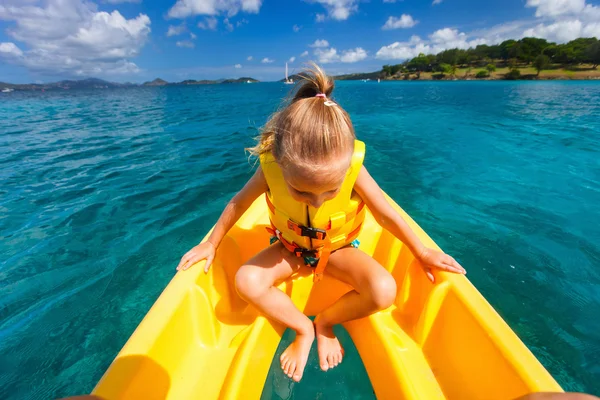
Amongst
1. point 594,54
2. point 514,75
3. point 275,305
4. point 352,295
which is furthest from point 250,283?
point 594,54

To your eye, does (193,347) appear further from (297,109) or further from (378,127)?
(378,127)

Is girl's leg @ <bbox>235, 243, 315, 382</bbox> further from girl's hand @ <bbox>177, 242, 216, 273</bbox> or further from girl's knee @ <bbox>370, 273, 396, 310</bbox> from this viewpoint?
girl's knee @ <bbox>370, 273, 396, 310</bbox>

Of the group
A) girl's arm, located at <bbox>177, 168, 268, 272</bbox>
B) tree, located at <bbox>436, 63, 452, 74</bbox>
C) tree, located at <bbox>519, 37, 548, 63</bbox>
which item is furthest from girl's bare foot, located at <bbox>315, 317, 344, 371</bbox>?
tree, located at <bbox>436, 63, 452, 74</bbox>

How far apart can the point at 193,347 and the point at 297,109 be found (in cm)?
133

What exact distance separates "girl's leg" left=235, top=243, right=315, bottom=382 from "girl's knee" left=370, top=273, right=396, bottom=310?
0.43 metres

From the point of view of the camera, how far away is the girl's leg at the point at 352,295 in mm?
1547

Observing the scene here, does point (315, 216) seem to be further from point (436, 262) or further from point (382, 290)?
point (436, 262)

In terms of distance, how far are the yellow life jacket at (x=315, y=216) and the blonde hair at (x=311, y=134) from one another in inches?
9.7

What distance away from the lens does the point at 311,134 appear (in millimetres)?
1306

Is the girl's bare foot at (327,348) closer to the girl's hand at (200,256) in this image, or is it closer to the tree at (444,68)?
the girl's hand at (200,256)

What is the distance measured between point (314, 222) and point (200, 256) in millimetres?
723

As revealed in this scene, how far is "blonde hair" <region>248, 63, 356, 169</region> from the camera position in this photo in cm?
130

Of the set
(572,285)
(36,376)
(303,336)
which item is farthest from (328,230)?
(572,285)

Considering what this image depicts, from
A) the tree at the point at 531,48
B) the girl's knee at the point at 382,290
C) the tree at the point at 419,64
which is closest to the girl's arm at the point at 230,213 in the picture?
the girl's knee at the point at 382,290
